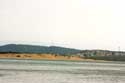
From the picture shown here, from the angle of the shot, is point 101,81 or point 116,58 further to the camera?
point 116,58

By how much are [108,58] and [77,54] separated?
27046mm

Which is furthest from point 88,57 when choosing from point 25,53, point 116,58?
point 25,53

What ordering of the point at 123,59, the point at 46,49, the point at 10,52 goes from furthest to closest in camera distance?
the point at 46,49 → the point at 10,52 → the point at 123,59

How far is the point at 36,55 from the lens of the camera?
188m

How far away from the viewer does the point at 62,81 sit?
148ft

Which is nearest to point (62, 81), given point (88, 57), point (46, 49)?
point (88, 57)

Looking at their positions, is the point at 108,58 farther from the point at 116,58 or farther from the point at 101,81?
the point at 101,81

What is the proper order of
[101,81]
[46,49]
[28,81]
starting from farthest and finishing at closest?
[46,49] → [101,81] → [28,81]

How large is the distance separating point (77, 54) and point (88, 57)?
596 inches

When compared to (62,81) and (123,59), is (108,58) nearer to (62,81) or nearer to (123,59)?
(123,59)

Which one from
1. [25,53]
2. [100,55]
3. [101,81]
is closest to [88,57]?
[100,55]

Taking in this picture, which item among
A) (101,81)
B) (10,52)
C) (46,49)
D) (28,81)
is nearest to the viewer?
(28,81)

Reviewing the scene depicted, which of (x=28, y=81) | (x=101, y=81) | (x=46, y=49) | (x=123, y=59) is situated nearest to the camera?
(x=28, y=81)

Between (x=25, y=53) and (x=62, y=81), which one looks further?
(x=25, y=53)
